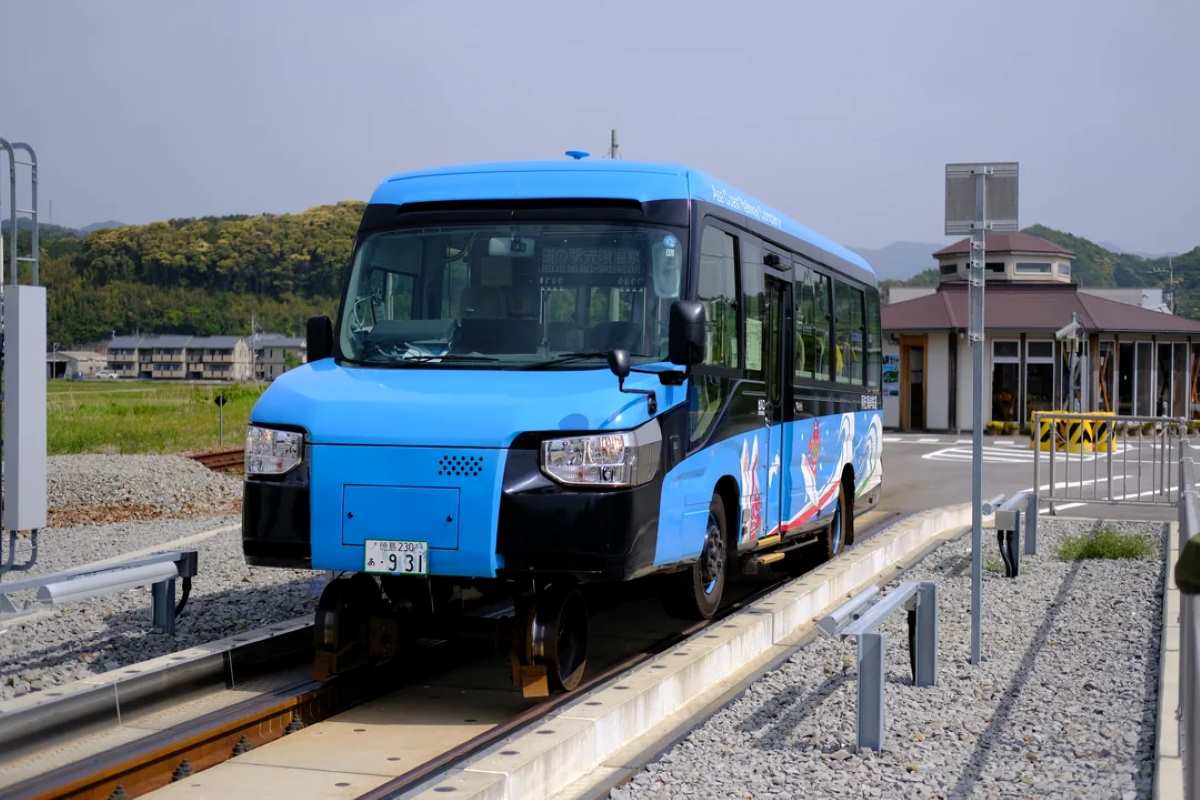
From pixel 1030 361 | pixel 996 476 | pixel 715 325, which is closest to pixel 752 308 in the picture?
pixel 715 325

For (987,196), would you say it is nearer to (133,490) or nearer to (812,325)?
(812,325)

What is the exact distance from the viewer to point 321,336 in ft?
29.4

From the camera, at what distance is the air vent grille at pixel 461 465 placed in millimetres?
7332

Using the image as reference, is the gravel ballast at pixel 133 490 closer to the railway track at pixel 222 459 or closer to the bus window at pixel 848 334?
the railway track at pixel 222 459

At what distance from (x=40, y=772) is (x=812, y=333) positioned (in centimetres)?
836

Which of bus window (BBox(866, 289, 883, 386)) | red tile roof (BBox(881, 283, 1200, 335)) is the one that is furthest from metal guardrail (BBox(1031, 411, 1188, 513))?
red tile roof (BBox(881, 283, 1200, 335))

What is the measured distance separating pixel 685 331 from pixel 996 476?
2221 centimetres

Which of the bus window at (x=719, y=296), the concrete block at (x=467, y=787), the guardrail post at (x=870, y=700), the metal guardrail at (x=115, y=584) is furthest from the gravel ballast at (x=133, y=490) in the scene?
the concrete block at (x=467, y=787)

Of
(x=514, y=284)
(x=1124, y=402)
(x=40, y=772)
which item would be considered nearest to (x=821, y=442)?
(x=514, y=284)

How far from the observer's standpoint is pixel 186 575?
9.70 meters

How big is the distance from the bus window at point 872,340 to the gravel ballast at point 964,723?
18.9 feet

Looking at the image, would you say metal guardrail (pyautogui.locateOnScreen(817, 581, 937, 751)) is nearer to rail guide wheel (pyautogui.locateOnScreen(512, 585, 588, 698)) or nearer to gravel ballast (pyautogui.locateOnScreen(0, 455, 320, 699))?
rail guide wheel (pyautogui.locateOnScreen(512, 585, 588, 698))

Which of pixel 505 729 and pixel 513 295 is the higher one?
pixel 513 295

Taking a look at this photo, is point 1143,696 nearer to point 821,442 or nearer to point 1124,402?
point 821,442
